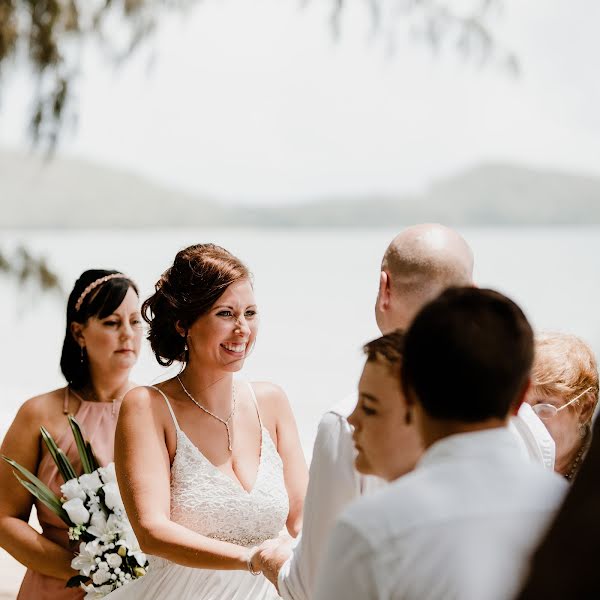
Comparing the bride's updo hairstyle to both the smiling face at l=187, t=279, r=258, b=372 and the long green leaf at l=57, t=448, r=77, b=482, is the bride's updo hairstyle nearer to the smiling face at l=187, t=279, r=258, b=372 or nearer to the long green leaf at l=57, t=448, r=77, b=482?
the smiling face at l=187, t=279, r=258, b=372

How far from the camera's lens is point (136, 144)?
87.7 ft

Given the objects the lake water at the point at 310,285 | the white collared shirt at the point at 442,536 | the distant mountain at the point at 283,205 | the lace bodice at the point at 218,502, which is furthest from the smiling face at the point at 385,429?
the lake water at the point at 310,285

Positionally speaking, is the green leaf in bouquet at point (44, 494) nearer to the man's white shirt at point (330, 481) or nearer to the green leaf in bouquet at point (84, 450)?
the green leaf in bouquet at point (84, 450)

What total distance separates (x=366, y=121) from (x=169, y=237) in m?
6.14

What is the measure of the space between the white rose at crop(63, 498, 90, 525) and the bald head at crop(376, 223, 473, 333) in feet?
4.73

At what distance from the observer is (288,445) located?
3260 mm

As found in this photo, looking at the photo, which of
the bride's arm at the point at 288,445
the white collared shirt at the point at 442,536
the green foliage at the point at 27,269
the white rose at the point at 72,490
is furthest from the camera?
the green foliage at the point at 27,269

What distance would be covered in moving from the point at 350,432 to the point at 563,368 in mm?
1186

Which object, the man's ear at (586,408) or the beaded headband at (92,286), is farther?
the beaded headband at (92,286)

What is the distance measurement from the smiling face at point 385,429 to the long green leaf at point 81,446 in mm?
1898

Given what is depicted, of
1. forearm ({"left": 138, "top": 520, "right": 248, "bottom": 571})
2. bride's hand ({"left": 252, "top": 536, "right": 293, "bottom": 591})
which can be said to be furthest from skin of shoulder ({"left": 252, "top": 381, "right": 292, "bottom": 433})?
bride's hand ({"left": 252, "top": 536, "right": 293, "bottom": 591})

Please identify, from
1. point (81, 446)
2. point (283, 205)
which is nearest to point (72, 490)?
point (81, 446)

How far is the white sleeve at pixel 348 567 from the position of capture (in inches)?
54.1

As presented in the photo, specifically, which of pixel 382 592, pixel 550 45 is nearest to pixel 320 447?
pixel 382 592
